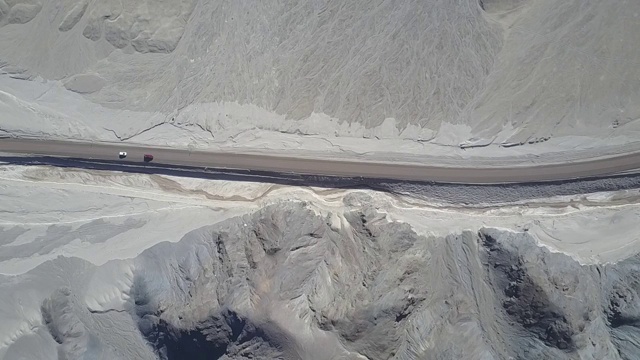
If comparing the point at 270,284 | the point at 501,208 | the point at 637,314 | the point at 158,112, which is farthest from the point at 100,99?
the point at 637,314

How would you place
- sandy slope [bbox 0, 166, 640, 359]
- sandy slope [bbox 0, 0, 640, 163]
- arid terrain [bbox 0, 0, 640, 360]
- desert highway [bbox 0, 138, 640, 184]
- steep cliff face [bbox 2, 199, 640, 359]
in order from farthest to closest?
1. desert highway [bbox 0, 138, 640, 184]
2. sandy slope [bbox 0, 0, 640, 163]
3. arid terrain [bbox 0, 0, 640, 360]
4. sandy slope [bbox 0, 166, 640, 359]
5. steep cliff face [bbox 2, 199, 640, 359]

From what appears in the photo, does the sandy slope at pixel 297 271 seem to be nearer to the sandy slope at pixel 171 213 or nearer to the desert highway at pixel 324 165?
the sandy slope at pixel 171 213

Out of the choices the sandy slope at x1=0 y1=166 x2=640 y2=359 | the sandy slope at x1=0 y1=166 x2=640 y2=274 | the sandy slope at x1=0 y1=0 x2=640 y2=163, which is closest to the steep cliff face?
the sandy slope at x1=0 y1=166 x2=640 y2=359

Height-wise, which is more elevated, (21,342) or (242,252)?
(242,252)

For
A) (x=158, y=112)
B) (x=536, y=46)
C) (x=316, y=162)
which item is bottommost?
(x=316, y=162)

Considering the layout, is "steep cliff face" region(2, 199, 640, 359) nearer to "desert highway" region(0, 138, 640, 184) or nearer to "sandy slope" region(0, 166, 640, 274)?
"sandy slope" region(0, 166, 640, 274)

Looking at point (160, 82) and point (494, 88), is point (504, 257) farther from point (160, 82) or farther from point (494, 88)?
point (160, 82)

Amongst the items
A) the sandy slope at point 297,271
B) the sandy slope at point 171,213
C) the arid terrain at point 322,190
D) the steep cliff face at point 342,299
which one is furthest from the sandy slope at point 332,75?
the steep cliff face at point 342,299
